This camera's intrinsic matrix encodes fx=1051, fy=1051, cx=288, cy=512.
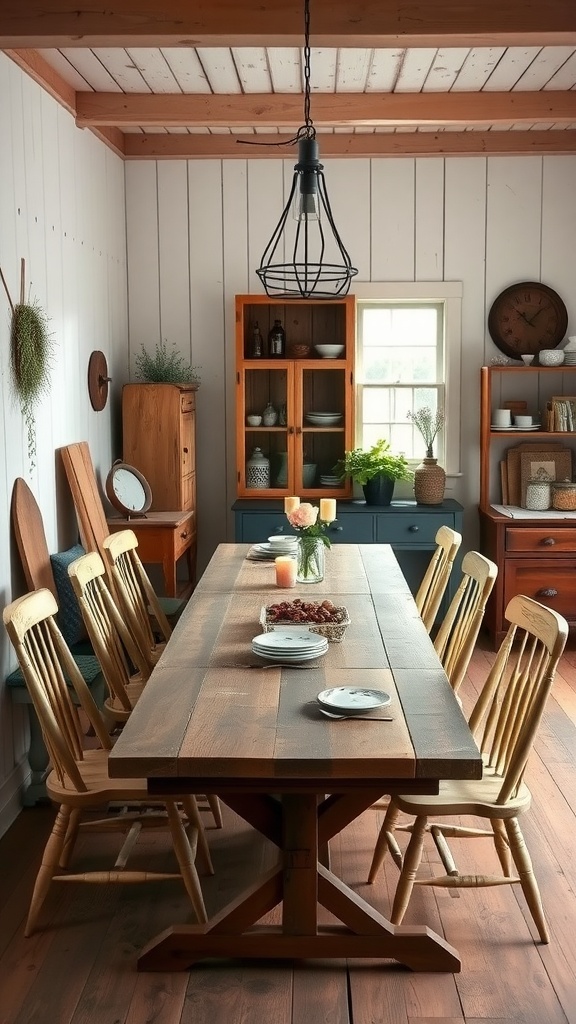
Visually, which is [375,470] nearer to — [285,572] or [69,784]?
[285,572]

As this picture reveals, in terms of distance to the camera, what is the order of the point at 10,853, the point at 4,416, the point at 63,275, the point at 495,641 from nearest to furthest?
the point at 10,853, the point at 4,416, the point at 63,275, the point at 495,641

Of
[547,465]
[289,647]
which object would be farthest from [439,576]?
[547,465]

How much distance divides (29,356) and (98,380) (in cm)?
144

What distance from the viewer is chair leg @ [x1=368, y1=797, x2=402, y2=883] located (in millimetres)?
3096

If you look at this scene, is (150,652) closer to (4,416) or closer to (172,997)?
(4,416)

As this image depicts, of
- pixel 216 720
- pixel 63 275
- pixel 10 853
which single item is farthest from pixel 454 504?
pixel 216 720

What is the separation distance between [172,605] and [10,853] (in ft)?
5.55

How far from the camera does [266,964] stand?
271 centimetres

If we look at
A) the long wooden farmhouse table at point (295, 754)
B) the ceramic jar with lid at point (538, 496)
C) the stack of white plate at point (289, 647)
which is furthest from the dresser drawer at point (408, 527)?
the stack of white plate at point (289, 647)

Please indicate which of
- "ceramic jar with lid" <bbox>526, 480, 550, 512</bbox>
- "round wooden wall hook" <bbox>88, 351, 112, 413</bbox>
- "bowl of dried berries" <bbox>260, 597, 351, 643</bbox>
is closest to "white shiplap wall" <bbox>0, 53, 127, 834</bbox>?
"round wooden wall hook" <bbox>88, 351, 112, 413</bbox>

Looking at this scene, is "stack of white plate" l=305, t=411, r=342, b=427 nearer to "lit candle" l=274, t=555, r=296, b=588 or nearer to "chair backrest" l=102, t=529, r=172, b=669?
"chair backrest" l=102, t=529, r=172, b=669

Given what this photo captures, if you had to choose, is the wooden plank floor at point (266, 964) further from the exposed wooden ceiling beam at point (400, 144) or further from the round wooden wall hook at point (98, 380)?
the exposed wooden ceiling beam at point (400, 144)

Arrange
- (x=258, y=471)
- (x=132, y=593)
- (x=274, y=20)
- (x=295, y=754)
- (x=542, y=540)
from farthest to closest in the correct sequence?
(x=258, y=471), (x=542, y=540), (x=132, y=593), (x=274, y=20), (x=295, y=754)

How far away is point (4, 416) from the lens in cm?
377
